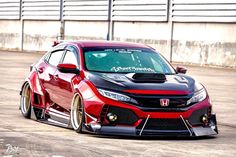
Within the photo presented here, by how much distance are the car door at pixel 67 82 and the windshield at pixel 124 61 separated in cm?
22

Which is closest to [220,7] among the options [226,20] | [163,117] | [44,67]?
[226,20]

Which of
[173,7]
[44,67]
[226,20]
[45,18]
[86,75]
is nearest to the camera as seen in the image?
[86,75]

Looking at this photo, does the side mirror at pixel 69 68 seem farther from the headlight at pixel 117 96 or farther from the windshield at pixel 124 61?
the headlight at pixel 117 96

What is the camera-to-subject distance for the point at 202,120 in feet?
40.4

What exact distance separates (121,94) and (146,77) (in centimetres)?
71

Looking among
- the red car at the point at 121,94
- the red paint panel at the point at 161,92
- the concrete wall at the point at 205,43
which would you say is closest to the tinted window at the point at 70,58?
the red car at the point at 121,94

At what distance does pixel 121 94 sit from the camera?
39.1 feet

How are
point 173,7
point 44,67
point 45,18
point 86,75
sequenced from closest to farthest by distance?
point 86,75
point 44,67
point 173,7
point 45,18

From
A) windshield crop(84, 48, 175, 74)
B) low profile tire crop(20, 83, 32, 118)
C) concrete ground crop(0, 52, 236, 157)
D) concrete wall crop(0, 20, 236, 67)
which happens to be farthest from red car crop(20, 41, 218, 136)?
concrete wall crop(0, 20, 236, 67)

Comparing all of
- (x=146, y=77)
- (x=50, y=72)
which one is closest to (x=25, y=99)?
(x=50, y=72)

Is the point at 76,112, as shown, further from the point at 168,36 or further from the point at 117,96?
the point at 168,36

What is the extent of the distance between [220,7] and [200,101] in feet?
73.3

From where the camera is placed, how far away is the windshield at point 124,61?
1318cm

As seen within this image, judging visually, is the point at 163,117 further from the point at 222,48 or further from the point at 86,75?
the point at 222,48
